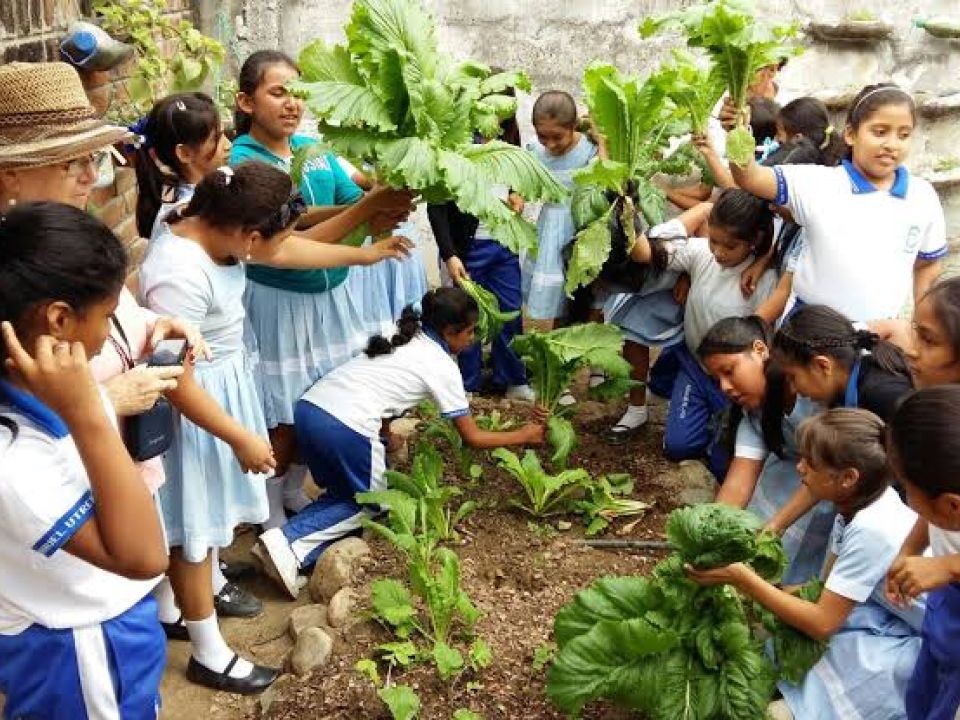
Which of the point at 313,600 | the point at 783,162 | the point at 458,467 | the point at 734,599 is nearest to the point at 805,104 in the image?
the point at 783,162

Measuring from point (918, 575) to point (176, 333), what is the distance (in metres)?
2.08

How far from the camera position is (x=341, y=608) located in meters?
3.35

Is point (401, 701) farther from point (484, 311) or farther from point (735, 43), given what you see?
point (735, 43)

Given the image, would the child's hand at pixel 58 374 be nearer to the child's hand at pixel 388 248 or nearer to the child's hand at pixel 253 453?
the child's hand at pixel 253 453

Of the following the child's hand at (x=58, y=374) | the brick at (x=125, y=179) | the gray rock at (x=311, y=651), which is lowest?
the gray rock at (x=311, y=651)

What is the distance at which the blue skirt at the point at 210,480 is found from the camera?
3.10m

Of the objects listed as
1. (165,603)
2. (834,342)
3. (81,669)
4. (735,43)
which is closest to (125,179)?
(165,603)

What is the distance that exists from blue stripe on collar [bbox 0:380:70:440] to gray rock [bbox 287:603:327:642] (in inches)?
65.1

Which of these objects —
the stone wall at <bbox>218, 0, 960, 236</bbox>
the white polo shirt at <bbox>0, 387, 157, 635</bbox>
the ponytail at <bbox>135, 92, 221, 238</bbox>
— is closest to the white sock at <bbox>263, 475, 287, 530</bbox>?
the ponytail at <bbox>135, 92, 221, 238</bbox>

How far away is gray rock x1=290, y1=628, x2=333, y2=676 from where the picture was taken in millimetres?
3143

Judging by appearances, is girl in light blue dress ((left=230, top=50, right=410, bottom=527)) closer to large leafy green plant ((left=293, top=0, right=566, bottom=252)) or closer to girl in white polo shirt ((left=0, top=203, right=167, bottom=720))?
large leafy green plant ((left=293, top=0, right=566, bottom=252))

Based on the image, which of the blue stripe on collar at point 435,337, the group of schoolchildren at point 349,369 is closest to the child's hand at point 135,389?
the group of schoolchildren at point 349,369

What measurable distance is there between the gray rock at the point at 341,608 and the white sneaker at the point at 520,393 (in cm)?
199

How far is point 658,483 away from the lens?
4.35m
